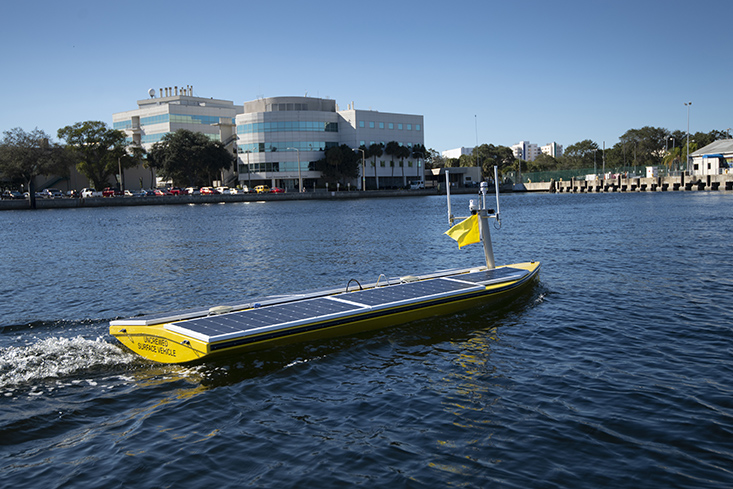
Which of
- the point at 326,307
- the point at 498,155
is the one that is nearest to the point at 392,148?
the point at 498,155

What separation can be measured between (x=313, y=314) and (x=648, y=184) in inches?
4567

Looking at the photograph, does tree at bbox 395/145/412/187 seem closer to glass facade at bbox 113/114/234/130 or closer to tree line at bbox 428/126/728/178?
tree line at bbox 428/126/728/178

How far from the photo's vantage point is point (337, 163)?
129750mm

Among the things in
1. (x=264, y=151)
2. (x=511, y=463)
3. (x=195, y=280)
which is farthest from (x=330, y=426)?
(x=264, y=151)

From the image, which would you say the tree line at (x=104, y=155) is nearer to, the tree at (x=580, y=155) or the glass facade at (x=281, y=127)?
the glass facade at (x=281, y=127)

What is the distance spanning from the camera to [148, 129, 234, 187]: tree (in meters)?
120

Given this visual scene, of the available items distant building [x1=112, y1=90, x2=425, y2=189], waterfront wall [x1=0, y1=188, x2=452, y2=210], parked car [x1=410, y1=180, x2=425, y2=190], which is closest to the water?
waterfront wall [x1=0, y1=188, x2=452, y2=210]

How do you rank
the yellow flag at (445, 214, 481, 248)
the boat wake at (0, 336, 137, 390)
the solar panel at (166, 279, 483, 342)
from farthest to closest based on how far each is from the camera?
1. the yellow flag at (445, 214, 481, 248)
2. the solar panel at (166, 279, 483, 342)
3. the boat wake at (0, 336, 137, 390)

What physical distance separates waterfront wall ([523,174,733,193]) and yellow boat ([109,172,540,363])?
103 m

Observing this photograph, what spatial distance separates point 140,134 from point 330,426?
149 m

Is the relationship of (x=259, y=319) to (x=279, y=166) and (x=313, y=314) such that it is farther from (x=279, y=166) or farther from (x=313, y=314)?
(x=279, y=166)

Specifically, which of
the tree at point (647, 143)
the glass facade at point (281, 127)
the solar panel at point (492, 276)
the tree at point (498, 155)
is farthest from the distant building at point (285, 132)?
the solar panel at point (492, 276)

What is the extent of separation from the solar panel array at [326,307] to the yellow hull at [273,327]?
0.02m

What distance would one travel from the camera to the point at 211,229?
4881 cm
